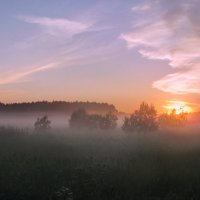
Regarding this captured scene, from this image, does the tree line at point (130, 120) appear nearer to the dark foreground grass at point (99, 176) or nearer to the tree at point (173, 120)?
the tree at point (173, 120)

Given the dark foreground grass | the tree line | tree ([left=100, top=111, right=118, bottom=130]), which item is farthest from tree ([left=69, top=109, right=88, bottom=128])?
the dark foreground grass

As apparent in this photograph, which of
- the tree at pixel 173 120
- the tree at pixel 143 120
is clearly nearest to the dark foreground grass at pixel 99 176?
the tree at pixel 143 120

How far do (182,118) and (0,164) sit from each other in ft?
172

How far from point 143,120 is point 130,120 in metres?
1.92

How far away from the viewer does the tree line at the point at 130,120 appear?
54075 millimetres

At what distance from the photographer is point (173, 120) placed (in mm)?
71625

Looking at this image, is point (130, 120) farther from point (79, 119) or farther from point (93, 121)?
point (79, 119)

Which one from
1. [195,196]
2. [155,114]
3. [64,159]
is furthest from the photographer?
[155,114]

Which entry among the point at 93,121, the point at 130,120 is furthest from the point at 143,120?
the point at 93,121

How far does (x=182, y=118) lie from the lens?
7131 centimetres

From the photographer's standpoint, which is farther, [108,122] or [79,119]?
[79,119]

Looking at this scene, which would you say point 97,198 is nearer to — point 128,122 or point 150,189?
point 150,189

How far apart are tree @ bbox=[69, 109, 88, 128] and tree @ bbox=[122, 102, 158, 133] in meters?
13.2

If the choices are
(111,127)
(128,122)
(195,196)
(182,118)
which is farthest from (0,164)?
(182,118)
